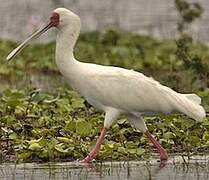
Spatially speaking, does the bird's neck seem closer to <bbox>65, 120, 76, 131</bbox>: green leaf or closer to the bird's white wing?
the bird's white wing

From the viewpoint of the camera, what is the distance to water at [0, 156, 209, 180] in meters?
10.5

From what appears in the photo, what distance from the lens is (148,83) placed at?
11977mm

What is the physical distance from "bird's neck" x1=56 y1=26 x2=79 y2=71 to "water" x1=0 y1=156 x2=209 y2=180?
1.18 meters

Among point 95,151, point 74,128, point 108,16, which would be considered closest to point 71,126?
→ point 74,128

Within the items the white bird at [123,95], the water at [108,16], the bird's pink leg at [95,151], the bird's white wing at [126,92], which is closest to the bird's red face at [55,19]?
the white bird at [123,95]

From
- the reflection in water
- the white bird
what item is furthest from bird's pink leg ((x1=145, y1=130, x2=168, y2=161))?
the reflection in water

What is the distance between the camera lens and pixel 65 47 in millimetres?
12125

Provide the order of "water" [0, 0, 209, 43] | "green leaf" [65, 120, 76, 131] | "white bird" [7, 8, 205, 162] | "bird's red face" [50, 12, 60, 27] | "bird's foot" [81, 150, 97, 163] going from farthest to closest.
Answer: "water" [0, 0, 209, 43] → "green leaf" [65, 120, 76, 131] → "bird's red face" [50, 12, 60, 27] → "white bird" [7, 8, 205, 162] → "bird's foot" [81, 150, 97, 163]

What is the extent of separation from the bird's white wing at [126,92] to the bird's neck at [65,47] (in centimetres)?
32

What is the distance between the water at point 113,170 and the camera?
10.5 m

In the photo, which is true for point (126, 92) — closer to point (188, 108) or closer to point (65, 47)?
point (188, 108)

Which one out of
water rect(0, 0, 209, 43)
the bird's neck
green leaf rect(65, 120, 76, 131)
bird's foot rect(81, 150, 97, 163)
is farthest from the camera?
water rect(0, 0, 209, 43)

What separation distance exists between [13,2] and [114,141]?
1790 centimetres

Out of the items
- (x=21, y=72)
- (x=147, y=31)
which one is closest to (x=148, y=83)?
(x=21, y=72)
